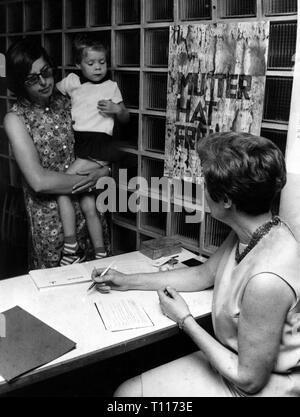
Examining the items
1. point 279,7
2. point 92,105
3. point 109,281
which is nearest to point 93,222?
point 92,105

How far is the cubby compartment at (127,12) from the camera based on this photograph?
2393 millimetres

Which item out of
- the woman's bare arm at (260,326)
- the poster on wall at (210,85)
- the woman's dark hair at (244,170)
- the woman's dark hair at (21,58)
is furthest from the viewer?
the woman's dark hair at (21,58)

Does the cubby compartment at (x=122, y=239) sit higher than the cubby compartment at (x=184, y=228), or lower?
lower

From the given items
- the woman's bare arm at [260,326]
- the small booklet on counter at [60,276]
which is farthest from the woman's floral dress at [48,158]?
the woman's bare arm at [260,326]

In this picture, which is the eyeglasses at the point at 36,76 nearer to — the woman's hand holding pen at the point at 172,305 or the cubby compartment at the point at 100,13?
the cubby compartment at the point at 100,13

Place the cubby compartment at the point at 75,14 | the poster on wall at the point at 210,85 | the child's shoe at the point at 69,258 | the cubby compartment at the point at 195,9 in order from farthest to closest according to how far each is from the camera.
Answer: the cubby compartment at the point at 75,14, the child's shoe at the point at 69,258, the cubby compartment at the point at 195,9, the poster on wall at the point at 210,85

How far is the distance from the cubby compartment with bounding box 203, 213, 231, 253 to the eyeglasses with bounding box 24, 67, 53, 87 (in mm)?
1029

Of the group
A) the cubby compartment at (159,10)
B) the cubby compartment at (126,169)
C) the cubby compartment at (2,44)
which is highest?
the cubby compartment at (159,10)

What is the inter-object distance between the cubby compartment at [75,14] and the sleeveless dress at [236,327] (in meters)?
1.82

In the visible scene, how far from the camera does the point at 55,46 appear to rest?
9.81 feet

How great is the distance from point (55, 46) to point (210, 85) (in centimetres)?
136

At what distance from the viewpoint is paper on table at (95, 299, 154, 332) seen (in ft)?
5.19

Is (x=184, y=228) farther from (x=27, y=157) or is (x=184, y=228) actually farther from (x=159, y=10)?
(x=159, y=10)
